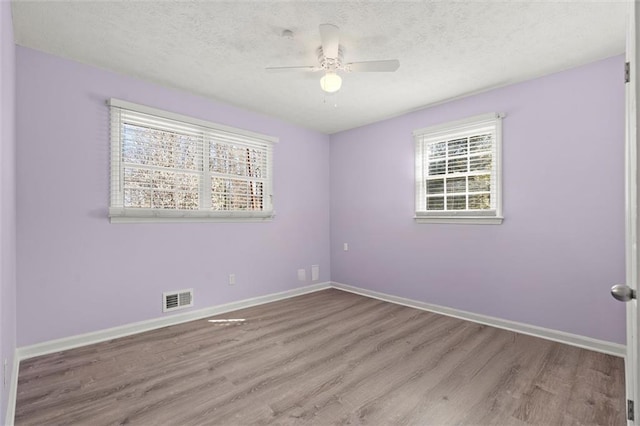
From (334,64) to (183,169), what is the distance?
6.79 ft

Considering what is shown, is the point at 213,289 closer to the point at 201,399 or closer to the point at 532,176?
the point at 201,399

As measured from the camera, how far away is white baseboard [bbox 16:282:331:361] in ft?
8.41

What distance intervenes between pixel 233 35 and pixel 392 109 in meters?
2.33

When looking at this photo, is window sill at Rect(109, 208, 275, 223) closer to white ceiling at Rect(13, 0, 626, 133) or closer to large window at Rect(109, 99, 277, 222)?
large window at Rect(109, 99, 277, 222)

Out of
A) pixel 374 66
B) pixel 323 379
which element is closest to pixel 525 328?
pixel 323 379

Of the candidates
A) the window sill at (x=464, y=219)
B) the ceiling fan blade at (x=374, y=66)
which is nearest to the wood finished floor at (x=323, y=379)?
the window sill at (x=464, y=219)

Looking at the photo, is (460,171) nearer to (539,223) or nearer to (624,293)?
(539,223)

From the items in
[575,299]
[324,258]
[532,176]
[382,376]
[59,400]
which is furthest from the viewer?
[324,258]

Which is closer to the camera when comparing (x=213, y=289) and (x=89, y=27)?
(x=89, y=27)

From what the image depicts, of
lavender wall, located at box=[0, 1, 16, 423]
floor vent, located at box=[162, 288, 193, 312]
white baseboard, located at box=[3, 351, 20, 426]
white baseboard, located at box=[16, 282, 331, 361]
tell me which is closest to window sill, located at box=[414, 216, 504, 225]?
white baseboard, located at box=[16, 282, 331, 361]

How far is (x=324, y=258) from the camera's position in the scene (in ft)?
16.7

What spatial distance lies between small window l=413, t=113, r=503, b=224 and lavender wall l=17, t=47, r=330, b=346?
2.55 m

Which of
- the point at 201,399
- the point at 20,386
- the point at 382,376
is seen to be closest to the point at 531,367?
the point at 382,376

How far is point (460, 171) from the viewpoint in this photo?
3.65 metres
